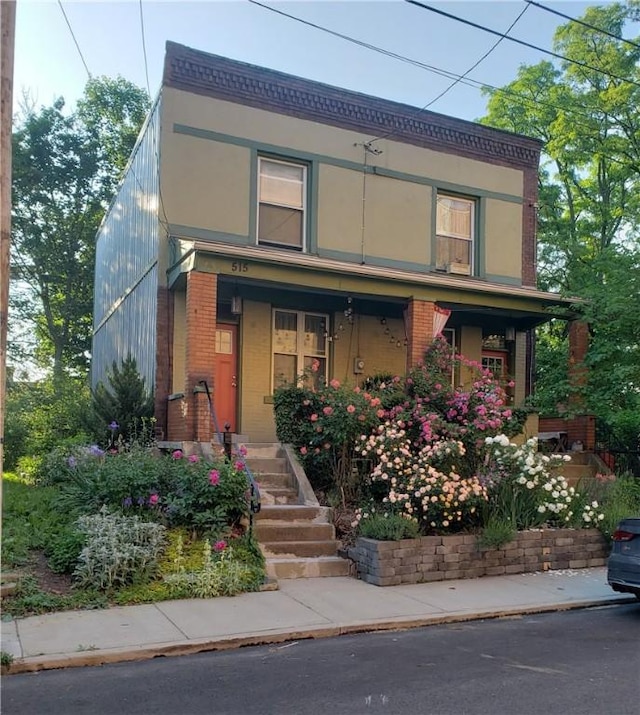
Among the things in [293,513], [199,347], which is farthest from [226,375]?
[293,513]

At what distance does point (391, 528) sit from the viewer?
886cm

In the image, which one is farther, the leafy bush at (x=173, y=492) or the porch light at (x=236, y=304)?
the porch light at (x=236, y=304)

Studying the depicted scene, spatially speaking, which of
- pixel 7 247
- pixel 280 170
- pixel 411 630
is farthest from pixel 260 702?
pixel 280 170

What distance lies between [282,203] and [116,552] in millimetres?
8489

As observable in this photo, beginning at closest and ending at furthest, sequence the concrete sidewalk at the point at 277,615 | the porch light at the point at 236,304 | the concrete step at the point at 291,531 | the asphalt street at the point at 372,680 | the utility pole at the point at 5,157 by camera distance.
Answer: the asphalt street at the point at 372,680 → the utility pole at the point at 5,157 → the concrete sidewalk at the point at 277,615 → the concrete step at the point at 291,531 → the porch light at the point at 236,304

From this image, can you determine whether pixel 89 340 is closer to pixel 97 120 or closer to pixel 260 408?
pixel 97 120

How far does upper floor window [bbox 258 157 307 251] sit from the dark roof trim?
116 cm

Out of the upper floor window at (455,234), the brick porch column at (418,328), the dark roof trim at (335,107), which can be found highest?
the dark roof trim at (335,107)

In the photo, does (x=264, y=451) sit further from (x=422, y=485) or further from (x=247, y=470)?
(x=422, y=485)

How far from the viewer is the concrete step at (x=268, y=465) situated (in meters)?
11.0

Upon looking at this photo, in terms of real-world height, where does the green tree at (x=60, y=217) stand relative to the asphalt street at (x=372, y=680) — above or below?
above

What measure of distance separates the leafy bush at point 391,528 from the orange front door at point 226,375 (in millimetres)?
5189

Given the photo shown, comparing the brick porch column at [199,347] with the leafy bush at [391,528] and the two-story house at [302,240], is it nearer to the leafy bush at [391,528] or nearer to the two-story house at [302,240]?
the two-story house at [302,240]

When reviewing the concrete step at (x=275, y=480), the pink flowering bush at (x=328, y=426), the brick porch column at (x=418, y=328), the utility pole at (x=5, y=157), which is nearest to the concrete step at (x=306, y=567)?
the pink flowering bush at (x=328, y=426)
